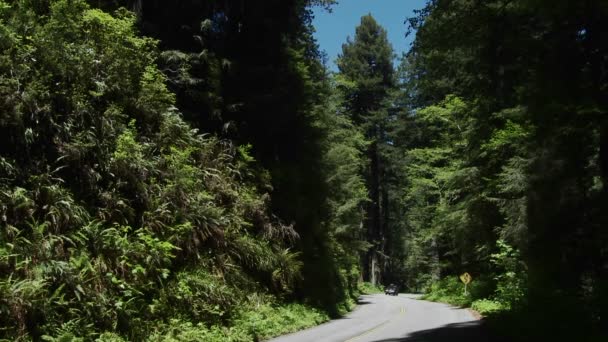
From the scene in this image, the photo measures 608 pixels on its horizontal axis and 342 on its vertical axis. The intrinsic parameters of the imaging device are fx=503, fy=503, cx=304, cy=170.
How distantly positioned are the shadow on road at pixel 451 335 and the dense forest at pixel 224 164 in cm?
73

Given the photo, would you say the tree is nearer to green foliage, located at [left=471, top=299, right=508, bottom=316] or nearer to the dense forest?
green foliage, located at [left=471, top=299, right=508, bottom=316]

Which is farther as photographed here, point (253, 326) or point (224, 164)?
point (224, 164)

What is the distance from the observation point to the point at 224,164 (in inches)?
707

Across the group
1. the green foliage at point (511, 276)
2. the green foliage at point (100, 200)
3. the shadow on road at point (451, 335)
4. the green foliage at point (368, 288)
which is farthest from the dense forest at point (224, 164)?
the green foliage at point (368, 288)

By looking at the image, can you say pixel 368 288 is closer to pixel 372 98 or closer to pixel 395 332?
pixel 372 98

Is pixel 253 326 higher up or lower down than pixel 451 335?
higher up

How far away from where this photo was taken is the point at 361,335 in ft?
47.4

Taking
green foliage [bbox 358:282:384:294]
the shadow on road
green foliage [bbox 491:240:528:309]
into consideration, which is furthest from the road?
green foliage [bbox 358:282:384:294]

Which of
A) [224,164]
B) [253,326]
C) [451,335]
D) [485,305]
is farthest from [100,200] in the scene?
[485,305]

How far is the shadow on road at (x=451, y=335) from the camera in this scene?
41.9 feet

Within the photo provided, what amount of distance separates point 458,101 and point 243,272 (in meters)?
17.5

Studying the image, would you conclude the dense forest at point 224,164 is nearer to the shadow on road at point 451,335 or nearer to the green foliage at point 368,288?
the shadow on road at point 451,335

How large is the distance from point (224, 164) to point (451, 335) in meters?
9.35

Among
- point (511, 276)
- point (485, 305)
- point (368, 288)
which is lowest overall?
point (485, 305)
